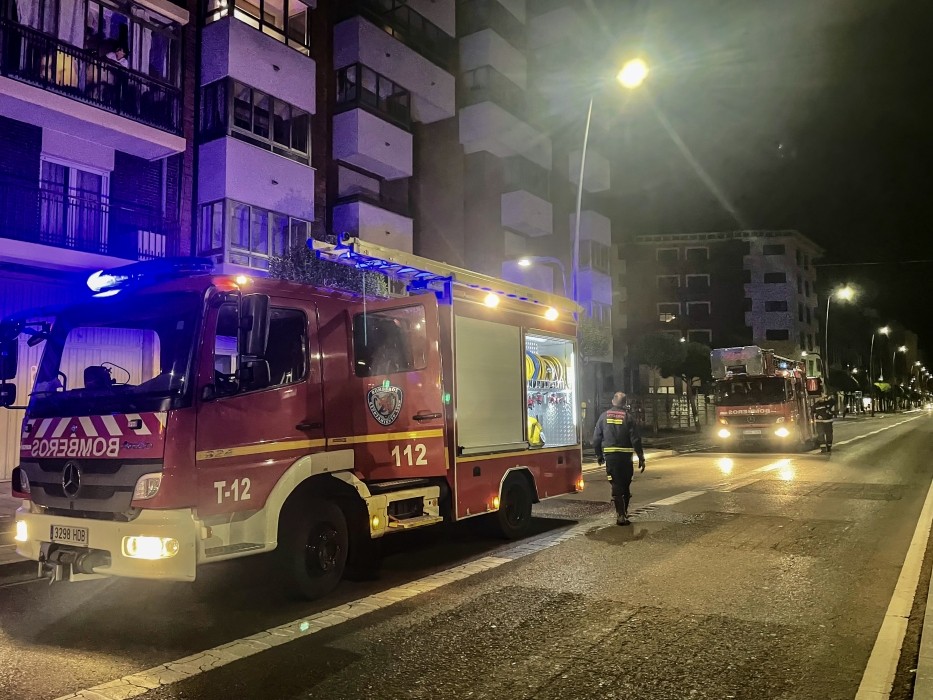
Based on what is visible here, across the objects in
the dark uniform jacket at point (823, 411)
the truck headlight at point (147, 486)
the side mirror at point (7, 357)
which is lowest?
the truck headlight at point (147, 486)

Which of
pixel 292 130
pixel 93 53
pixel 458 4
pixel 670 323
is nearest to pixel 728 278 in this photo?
pixel 670 323

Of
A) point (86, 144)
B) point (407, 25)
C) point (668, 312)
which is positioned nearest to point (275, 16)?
point (407, 25)

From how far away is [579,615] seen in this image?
5.55 m

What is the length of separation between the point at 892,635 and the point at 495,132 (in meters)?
27.7

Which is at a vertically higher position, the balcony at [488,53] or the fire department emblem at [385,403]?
the balcony at [488,53]

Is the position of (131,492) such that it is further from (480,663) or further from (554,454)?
(554,454)

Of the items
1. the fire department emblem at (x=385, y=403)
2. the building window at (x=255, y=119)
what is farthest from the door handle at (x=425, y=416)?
the building window at (x=255, y=119)

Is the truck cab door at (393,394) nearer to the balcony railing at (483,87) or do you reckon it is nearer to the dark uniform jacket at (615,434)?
the dark uniform jacket at (615,434)

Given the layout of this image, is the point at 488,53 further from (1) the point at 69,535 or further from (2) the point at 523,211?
(1) the point at 69,535

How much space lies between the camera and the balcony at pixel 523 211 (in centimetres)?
3106

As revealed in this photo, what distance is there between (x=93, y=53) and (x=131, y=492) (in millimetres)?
14363

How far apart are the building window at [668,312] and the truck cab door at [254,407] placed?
209ft

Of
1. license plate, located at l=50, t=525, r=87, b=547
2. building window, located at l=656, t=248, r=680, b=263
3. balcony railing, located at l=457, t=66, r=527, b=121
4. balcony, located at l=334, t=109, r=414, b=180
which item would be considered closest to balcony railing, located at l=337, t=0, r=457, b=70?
balcony railing, located at l=457, t=66, r=527, b=121

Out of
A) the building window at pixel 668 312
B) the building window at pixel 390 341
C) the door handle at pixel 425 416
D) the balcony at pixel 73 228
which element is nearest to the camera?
the building window at pixel 390 341
